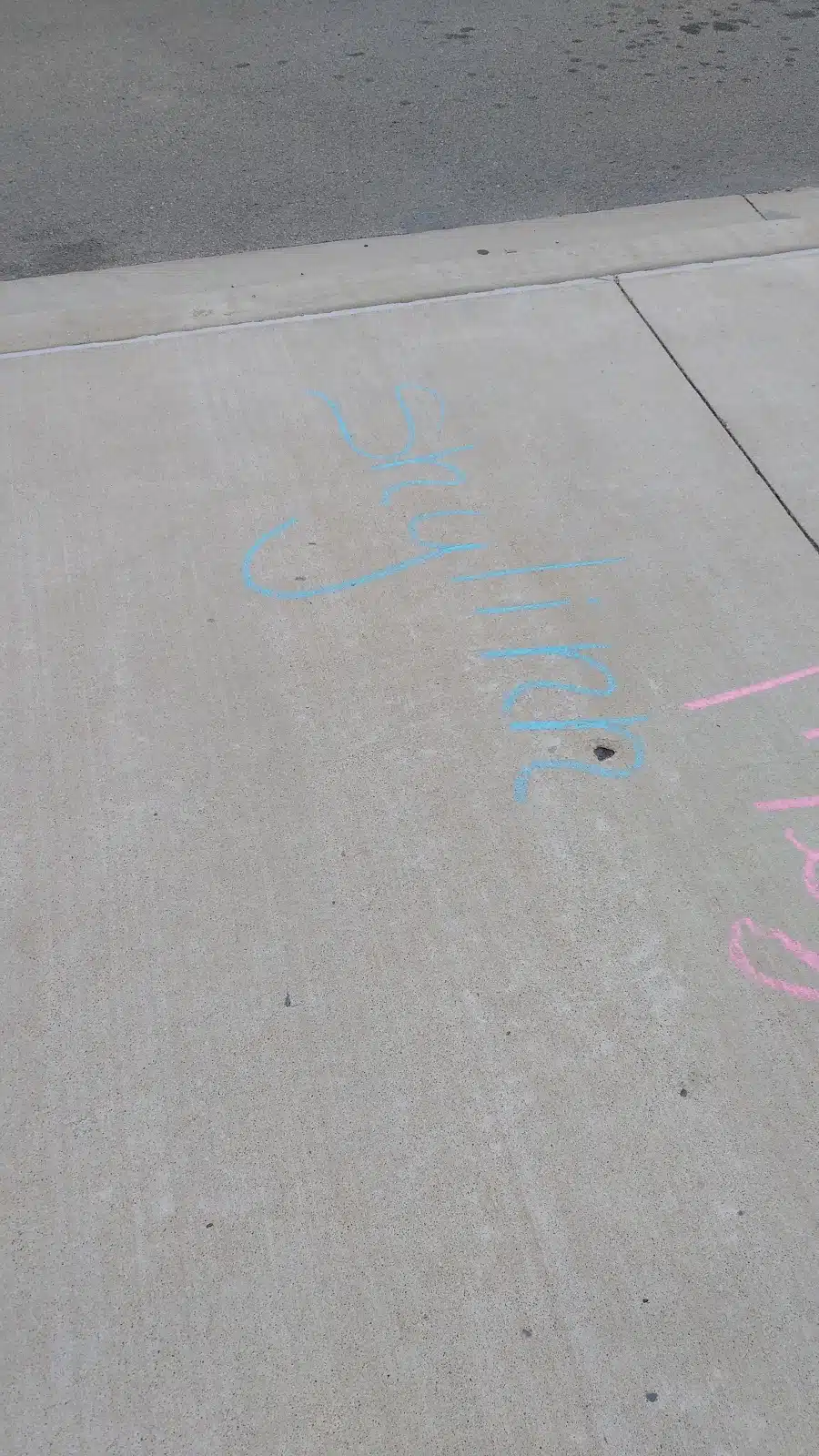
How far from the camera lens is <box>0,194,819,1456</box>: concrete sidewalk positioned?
207 centimetres

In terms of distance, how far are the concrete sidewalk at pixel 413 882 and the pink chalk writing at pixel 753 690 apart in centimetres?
1

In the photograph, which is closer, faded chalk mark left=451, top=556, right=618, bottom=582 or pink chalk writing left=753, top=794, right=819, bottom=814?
pink chalk writing left=753, top=794, right=819, bottom=814

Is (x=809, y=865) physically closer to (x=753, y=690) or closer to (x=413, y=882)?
(x=753, y=690)

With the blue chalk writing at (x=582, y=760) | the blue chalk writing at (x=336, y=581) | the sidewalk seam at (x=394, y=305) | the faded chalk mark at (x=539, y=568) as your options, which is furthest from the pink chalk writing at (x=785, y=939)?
the sidewalk seam at (x=394, y=305)

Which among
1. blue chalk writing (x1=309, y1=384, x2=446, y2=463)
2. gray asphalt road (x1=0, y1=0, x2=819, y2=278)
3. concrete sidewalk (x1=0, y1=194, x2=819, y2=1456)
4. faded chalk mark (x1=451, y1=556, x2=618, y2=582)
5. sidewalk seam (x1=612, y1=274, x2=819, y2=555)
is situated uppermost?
gray asphalt road (x1=0, y1=0, x2=819, y2=278)

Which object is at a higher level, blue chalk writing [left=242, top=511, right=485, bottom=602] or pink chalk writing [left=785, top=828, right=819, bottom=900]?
blue chalk writing [left=242, top=511, right=485, bottom=602]

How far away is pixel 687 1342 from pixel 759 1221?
0.25m

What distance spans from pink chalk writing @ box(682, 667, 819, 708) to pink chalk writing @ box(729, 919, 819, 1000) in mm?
639

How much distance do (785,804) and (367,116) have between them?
14.9ft

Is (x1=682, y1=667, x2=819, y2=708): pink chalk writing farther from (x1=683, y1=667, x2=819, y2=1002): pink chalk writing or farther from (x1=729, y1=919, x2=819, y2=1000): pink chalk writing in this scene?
(x1=729, y1=919, x2=819, y2=1000): pink chalk writing

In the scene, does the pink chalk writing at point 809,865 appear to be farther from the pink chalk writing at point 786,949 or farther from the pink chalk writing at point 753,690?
the pink chalk writing at point 753,690

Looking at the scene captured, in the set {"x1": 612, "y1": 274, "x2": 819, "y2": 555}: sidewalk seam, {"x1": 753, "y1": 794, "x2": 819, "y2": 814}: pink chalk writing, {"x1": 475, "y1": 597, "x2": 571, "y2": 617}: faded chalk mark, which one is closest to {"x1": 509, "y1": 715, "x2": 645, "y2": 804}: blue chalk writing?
{"x1": 753, "y1": 794, "x2": 819, "y2": 814}: pink chalk writing

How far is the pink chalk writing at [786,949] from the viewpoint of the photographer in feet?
8.25

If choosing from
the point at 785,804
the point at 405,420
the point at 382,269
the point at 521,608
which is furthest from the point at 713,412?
Answer: the point at 785,804
